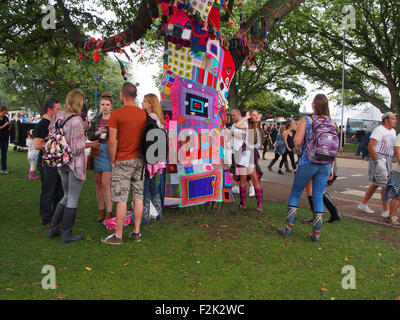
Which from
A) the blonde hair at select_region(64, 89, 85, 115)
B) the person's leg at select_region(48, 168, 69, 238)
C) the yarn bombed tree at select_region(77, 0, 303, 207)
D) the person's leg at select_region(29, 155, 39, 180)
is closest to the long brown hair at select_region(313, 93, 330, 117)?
the yarn bombed tree at select_region(77, 0, 303, 207)

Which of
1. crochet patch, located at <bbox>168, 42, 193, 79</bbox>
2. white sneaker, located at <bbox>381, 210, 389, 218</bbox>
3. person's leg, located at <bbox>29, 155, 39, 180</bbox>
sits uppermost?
crochet patch, located at <bbox>168, 42, 193, 79</bbox>

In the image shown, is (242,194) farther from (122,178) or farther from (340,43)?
(340,43)

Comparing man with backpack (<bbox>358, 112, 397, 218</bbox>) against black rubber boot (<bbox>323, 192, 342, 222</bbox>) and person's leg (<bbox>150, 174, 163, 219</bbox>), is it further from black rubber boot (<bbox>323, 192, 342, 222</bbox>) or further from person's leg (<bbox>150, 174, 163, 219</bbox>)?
person's leg (<bbox>150, 174, 163, 219</bbox>)

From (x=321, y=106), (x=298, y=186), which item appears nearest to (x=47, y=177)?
(x=298, y=186)

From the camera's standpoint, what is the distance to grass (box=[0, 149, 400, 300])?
9.89 feet

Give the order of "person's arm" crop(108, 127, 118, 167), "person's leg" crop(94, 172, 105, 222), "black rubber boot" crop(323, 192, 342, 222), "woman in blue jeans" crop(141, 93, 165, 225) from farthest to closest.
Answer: "black rubber boot" crop(323, 192, 342, 222) → "person's leg" crop(94, 172, 105, 222) → "woman in blue jeans" crop(141, 93, 165, 225) → "person's arm" crop(108, 127, 118, 167)

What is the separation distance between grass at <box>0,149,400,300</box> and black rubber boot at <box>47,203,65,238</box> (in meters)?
0.12

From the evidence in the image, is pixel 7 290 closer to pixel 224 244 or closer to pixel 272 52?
pixel 224 244

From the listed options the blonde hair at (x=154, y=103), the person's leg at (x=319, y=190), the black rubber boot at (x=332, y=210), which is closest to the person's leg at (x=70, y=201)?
the blonde hair at (x=154, y=103)

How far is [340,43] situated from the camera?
1984 centimetres

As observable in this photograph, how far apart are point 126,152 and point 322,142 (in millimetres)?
2476

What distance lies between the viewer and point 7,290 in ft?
9.52

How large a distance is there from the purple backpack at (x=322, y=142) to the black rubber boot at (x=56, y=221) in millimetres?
3327

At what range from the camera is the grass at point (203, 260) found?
302cm
